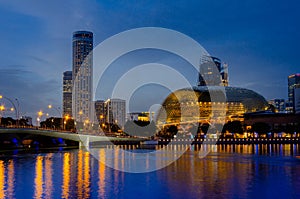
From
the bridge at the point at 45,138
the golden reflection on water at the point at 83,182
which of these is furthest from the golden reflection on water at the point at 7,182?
the bridge at the point at 45,138

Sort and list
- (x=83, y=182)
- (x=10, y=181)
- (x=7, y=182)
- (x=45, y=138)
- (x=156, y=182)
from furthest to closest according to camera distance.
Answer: (x=45, y=138) < (x=10, y=181) < (x=156, y=182) < (x=7, y=182) < (x=83, y=182)

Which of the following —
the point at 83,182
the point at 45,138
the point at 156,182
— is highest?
the point at 45,138

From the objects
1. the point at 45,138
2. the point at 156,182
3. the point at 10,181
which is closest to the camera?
the point at 156,182

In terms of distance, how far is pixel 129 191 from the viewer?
3450cm

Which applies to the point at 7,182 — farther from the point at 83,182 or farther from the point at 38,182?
the point at 83,182

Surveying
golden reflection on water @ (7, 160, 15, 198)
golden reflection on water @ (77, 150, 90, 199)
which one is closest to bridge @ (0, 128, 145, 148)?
golden reflection on water @ (7, 160, 15, 198)

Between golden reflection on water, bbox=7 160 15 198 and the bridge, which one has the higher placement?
the bridge

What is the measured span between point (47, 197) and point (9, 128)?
69887 millimetres

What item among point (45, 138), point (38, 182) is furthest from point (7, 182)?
point (45, 138)

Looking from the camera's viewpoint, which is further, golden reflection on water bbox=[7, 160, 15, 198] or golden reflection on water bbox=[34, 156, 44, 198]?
golden reflection on water bbox=[7, 160, 15, 198]

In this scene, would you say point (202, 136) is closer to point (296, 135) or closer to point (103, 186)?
point (296, 135)

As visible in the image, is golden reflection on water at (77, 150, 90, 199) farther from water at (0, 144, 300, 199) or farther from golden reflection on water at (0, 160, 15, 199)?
golden reflection on water at (0, 160, 15, 199)

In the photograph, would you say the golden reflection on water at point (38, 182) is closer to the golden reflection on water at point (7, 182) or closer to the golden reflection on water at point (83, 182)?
the golden reflection on water at point (7, 182)

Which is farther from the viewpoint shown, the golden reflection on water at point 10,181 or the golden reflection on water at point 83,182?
the golden reflection on water at point 10,181
